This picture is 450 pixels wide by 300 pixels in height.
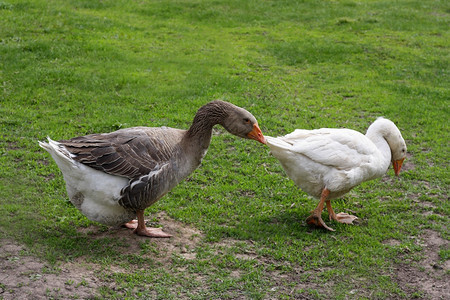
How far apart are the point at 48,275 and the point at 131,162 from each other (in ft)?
4.88

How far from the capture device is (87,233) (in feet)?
20.2

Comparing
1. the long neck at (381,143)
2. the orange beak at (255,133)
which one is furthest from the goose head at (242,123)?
the long neck at (381,143)

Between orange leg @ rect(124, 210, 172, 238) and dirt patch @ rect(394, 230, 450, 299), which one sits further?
orange leg @ rect(124, 210, 172, 238)

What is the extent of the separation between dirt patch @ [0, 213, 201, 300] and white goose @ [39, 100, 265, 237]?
43 cm

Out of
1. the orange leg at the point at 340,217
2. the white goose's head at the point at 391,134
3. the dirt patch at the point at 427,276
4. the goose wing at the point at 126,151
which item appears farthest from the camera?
the white goose's head at the point at 391,134

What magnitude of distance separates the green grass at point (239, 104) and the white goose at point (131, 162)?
19.5 inches

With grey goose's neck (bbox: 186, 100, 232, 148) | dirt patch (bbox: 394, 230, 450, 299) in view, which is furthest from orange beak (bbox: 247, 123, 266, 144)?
dirt patch (bbox: 394, 230, 450, 299)

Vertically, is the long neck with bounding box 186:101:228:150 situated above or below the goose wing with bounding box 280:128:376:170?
above

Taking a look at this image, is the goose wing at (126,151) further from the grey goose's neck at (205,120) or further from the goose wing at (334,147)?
the goose wing at (334,147)

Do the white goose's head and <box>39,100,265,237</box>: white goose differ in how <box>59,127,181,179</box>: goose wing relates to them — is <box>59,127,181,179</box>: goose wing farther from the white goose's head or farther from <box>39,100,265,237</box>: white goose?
the white goose's head

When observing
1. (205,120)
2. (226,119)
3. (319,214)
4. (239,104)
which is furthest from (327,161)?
(239,104)

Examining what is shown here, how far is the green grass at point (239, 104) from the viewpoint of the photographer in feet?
18.9

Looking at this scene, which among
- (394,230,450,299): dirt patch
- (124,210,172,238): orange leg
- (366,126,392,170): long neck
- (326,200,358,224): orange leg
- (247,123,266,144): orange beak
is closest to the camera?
(394,230,450,299): dirt patch

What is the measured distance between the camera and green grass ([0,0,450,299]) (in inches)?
226
